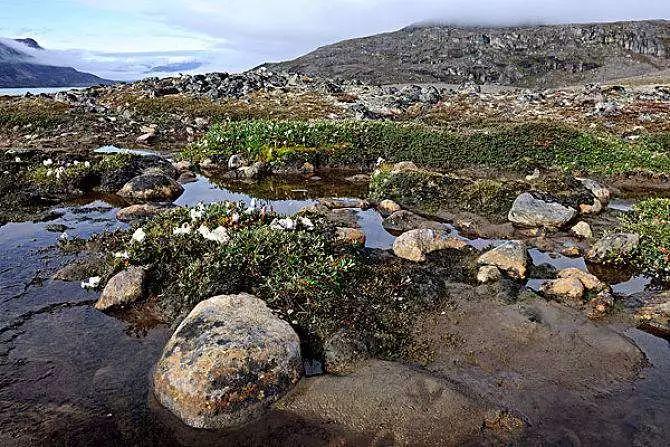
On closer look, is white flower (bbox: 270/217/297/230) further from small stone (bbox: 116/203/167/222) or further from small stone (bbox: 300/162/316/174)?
small stone (bbox: 300/162/316/174)

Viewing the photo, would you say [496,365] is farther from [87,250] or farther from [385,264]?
[87,250]

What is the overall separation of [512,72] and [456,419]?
542 ft

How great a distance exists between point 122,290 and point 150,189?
10086 mm

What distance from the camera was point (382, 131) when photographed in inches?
1118

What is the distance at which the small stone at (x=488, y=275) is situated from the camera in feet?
37.7

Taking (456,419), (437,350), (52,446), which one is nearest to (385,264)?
(437,350)

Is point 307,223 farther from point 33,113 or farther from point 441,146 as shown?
point 33,113

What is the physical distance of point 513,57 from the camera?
550 feet

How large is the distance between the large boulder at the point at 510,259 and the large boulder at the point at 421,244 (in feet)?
3.82

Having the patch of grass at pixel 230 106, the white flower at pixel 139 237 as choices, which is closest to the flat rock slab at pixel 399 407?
the white flower at pixel 139 237

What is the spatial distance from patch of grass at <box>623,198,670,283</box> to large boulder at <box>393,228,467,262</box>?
15.0ft

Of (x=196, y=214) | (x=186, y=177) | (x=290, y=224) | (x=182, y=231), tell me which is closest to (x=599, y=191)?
(x=290, y=224)

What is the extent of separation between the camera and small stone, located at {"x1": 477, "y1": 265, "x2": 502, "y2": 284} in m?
11.5

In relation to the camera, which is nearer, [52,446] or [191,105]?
[52,446]
